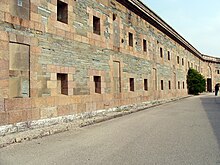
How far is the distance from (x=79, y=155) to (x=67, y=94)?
4.23 meters

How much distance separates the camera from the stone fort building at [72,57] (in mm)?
6637

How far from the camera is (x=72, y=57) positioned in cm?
880

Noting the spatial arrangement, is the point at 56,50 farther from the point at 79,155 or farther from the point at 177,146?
the point at 177,146

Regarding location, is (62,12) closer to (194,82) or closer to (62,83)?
(62,83)

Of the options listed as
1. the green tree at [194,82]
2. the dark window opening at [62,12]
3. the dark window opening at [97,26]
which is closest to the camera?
the dark window opening at [62,12]

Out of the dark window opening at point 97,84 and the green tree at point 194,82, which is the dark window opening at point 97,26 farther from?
the green tree at point 194,82

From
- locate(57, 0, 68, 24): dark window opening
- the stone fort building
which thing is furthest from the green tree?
locate(57, 0, 68, 24): dark window opening

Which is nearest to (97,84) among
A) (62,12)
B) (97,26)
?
(97,26)

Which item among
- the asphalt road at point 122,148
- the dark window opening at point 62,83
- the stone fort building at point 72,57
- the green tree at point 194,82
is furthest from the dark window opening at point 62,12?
the green tree at point 194,82

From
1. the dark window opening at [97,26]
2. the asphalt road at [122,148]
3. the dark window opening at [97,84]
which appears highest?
the dark window opening at [97,26]

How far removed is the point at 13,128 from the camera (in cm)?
636

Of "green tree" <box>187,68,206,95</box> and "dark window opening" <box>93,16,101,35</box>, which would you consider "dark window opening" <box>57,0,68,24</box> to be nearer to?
"dark window opening" <box>93,16,101,35</box>

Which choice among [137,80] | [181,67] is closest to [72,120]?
[137,80]

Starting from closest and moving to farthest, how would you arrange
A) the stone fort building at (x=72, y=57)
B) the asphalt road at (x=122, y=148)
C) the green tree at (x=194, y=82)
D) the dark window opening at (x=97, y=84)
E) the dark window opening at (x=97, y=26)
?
1. the asphalt road at (x=122, y=148)
2. the stone fort building at (x=72, y=57)
3. the dark window opening at (x=97, y=84)
4. the dark window opening at (x=97, y=26)
5. the green tree at (x=194, y=82)
